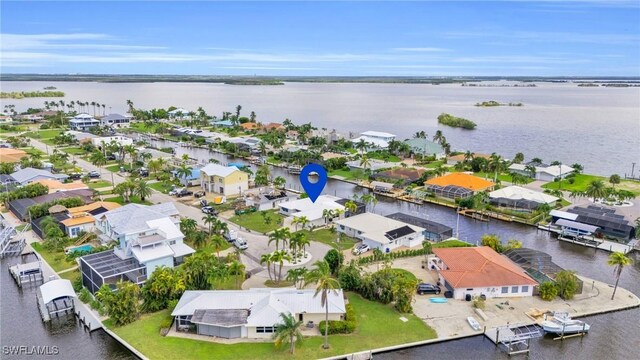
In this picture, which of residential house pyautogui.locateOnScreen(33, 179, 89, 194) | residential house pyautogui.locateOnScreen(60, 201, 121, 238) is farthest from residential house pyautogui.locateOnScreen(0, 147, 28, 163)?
residential house pyautogui.locateOnScreen(60, 201, 121, 238)

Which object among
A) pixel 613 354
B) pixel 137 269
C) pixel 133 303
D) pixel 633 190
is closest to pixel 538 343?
pixel 613 354

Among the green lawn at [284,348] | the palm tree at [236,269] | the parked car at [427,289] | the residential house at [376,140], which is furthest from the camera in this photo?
the residential house at [376,140]

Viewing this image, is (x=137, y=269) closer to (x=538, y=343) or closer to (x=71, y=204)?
(x=71, y=204)

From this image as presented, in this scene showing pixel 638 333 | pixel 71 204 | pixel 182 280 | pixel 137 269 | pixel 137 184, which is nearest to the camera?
pixel 638 333

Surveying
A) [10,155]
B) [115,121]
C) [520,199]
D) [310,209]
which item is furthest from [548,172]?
[115,121]

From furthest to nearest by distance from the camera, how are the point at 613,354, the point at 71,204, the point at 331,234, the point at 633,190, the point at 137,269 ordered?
1. the point at 633,190
2. the point at 71,204
3. the point at 331,234
4. the point at 137,269
5. the point at 613,354

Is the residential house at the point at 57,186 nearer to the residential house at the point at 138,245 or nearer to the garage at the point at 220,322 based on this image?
the residential house at the point at 138,245

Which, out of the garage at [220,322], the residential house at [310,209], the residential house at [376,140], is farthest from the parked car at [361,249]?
the residential house at [376,140]

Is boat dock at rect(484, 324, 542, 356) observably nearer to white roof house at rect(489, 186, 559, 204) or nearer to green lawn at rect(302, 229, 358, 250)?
green lawn at rect(302, 229, 358, 250)
